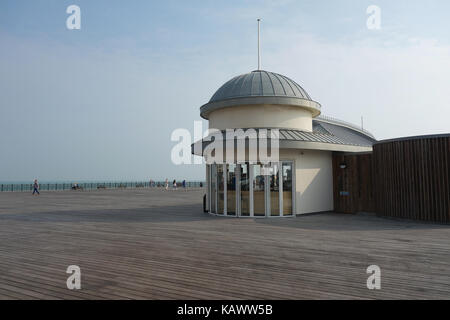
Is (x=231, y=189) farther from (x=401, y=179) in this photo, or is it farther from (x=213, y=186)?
(x=401, y=179)

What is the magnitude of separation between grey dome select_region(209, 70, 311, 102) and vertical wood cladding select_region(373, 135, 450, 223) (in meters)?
4.42

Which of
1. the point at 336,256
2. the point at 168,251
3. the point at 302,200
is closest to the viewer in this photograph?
the point at 336,256

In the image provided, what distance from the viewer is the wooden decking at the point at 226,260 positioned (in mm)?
4621

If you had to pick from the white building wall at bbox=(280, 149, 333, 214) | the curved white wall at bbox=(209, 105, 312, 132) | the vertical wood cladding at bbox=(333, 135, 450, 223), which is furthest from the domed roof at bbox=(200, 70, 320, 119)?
the vertical wood cladding at bbox=(333, 135, 450, 223)

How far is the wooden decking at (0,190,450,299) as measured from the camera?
462cm

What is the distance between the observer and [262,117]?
13.6 metres

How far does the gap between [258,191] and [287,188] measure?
1199 millimetres

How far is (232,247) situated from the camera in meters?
7.51

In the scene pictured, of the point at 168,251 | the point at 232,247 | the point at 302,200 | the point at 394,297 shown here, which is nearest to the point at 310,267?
the point at 394,297

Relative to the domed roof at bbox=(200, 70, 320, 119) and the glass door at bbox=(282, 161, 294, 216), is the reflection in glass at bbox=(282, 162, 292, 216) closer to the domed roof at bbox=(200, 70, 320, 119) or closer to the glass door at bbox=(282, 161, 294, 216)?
the glass door at bbox=(282, 161, 294, 216)

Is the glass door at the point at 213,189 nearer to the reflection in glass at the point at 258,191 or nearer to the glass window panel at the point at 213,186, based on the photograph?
the glass window panel at the point at 213,186

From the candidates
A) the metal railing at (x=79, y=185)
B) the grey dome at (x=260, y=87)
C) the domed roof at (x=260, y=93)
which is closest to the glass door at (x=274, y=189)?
the domed roof at (x=260, y=93)
